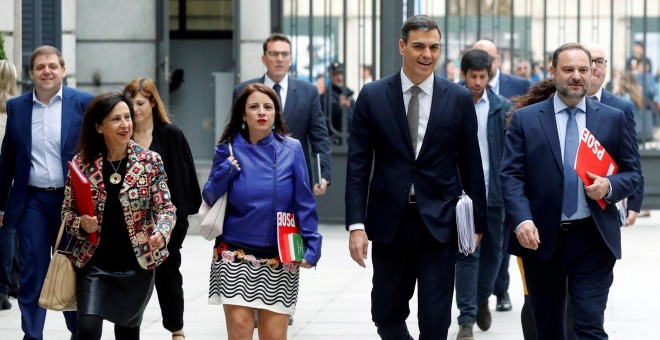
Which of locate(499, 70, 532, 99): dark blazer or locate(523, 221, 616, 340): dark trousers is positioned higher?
locate(499, 70, 532, 99): dark blazer

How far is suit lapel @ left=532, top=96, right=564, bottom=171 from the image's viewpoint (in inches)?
263

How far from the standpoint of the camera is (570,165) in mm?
6668

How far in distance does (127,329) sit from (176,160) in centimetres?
134

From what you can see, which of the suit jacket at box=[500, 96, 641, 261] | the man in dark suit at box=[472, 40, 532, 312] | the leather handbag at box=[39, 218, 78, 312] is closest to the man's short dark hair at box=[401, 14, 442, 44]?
the suit jacket at box=[500, 96, 641, 261]

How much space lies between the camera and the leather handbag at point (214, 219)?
6.89 meters

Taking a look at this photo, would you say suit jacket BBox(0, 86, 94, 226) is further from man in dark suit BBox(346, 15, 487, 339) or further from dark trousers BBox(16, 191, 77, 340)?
man in dark suit BBox(346, 15, 487, 339)

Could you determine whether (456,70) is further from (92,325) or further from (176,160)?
(92,325)

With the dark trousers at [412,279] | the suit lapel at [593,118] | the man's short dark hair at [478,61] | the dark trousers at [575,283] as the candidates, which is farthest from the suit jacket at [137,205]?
the man's short dark hair at [478,61]

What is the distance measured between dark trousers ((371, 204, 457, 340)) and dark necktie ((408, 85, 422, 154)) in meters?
0.33

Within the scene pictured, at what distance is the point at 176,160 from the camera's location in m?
8.20

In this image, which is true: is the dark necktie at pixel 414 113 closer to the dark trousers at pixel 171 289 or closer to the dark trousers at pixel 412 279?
the dark trousers at pixel 412 279

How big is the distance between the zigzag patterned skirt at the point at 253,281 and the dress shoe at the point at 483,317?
252 centimetres

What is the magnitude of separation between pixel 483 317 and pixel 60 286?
3318 mm

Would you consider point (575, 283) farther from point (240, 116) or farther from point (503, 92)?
point (503, 92)
